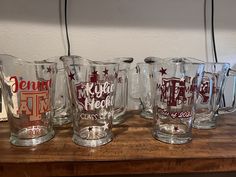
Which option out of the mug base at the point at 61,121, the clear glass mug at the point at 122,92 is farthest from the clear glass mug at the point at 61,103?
the clear glass mug at the point at 122,92

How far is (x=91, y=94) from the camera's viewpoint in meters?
0.50

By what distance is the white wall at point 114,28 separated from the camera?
0.70 meters

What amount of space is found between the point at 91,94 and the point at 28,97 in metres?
0.12

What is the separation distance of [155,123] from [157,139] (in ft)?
0.14

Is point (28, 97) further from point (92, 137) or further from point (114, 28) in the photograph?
point (114, 28)

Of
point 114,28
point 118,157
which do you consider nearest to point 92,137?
point 118,157

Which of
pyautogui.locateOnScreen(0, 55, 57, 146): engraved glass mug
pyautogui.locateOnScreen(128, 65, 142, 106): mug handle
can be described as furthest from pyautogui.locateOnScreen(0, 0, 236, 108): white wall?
pyautogui.locateOnScreen(0, 55, 57, 146): engraved glass mug

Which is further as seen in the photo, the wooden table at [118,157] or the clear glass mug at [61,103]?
the clear glass mug at [61,103]

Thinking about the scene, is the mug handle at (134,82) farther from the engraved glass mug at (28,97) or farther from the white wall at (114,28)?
the engraved glass mug at (28,97)

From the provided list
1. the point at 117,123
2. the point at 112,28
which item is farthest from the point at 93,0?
the point at 117,123

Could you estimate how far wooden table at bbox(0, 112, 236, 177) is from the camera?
448mm

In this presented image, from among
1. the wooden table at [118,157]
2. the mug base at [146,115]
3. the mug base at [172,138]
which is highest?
the mug base at [146,115]

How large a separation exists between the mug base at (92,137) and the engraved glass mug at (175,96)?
0.10 meters

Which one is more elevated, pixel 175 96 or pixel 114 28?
pixel 114 28
